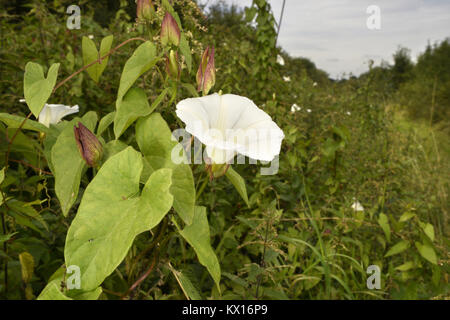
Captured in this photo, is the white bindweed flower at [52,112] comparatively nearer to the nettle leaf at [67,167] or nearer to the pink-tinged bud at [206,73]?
the nettle leaf at [67,167]

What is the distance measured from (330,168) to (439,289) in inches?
26.2

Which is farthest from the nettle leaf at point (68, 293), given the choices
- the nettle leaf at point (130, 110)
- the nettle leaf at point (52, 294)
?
the nettle leaf at point (130, 110)

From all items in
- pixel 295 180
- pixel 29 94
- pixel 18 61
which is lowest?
pixel 295 180

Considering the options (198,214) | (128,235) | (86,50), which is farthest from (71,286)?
(86,50)

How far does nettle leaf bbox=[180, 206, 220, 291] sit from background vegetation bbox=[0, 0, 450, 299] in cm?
8

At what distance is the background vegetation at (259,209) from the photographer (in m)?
0.79

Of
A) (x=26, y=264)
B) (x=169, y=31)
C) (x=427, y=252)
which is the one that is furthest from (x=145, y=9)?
(x=427, y=252)

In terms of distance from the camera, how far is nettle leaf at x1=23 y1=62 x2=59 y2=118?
19.8 inches

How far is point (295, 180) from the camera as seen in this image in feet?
4.72

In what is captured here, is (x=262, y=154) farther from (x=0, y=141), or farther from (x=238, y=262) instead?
(x=238, y=262)

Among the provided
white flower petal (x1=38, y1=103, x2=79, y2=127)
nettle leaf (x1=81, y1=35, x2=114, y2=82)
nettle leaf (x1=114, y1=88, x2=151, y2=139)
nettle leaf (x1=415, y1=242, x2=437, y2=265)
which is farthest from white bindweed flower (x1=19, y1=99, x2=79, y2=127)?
nettle leaf (x1=415, y1=242, x2=437, y2=265)

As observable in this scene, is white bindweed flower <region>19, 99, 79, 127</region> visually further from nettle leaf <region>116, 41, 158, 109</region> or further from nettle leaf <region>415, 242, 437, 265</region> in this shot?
nettle leaf <region>415, 242, 437, 265</region>

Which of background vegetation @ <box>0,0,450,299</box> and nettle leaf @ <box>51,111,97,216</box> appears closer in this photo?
nettle leaf @ <box>51,111,97,216</box>

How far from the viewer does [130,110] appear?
21.0 inches
